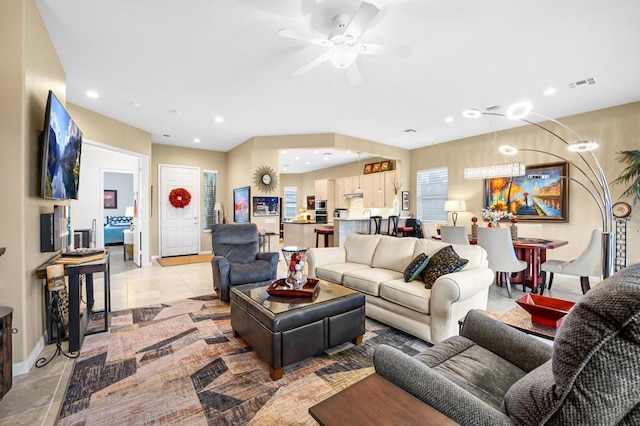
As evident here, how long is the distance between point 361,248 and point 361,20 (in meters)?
2.60

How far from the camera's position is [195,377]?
2043 millimetres

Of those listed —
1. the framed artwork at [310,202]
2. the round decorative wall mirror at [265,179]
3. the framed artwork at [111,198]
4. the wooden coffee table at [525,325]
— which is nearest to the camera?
the wooden coffee table at [525,325]

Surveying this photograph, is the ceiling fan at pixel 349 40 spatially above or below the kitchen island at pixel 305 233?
above

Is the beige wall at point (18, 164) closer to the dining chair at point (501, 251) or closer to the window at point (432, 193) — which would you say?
the dining chair at point (501, 251)

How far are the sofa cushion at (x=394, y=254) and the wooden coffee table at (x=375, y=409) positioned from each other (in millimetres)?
2411

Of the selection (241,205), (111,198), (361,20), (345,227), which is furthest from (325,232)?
(111,198)

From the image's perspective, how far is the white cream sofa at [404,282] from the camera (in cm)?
238

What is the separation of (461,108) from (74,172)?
5.46 meters

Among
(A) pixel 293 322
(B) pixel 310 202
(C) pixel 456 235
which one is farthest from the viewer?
(B) pixel 310 202

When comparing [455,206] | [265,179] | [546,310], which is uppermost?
[265,179]

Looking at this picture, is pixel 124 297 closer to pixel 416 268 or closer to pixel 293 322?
pixel 293 322

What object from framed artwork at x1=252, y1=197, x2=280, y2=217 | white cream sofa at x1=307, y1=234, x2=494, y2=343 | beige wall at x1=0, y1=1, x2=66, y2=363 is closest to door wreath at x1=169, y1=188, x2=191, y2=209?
framed artwork at x1=252, y1=197, x2=280, y2=217

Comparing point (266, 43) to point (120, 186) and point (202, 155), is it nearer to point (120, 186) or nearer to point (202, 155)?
point (202, 155)

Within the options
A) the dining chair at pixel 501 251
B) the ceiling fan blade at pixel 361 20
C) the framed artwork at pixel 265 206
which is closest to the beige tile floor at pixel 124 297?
the dining chair at pixel 501 251
